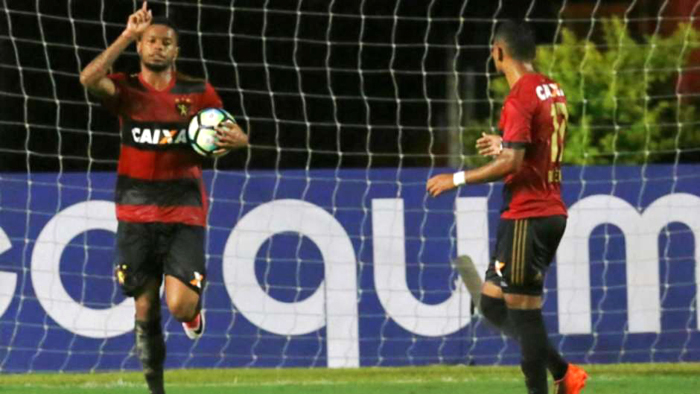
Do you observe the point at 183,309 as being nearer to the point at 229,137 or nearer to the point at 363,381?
the point at 229,137

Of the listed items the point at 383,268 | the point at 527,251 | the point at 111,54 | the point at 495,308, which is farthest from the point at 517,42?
the point at 383,268

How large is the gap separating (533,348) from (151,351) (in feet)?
5.90

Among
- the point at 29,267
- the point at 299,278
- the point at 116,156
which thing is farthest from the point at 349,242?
the point at 116,156

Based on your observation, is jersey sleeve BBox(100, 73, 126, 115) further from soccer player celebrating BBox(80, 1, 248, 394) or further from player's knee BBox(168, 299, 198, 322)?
player's knee BBox(168, 299, 198, 322)

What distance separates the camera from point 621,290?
431 inches

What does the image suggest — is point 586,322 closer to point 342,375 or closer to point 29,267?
point 342,375

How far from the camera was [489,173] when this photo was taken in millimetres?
7582

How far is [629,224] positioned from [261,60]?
5.05 meters

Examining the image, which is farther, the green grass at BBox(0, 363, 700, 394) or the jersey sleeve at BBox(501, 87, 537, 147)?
the green grass at BBox(0, 363, 700, 394)

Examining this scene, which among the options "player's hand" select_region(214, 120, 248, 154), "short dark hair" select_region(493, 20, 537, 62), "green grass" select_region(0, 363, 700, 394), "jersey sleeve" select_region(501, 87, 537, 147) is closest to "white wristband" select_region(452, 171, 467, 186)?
"jersey sleeve" select_region(501, 87, 537, 147)

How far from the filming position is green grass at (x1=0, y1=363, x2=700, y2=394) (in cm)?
963

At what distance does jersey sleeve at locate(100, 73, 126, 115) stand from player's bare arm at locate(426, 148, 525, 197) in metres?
1.61

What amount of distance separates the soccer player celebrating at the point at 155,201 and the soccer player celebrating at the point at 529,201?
1.26m

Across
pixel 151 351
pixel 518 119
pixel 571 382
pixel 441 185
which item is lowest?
pixel 571 382
